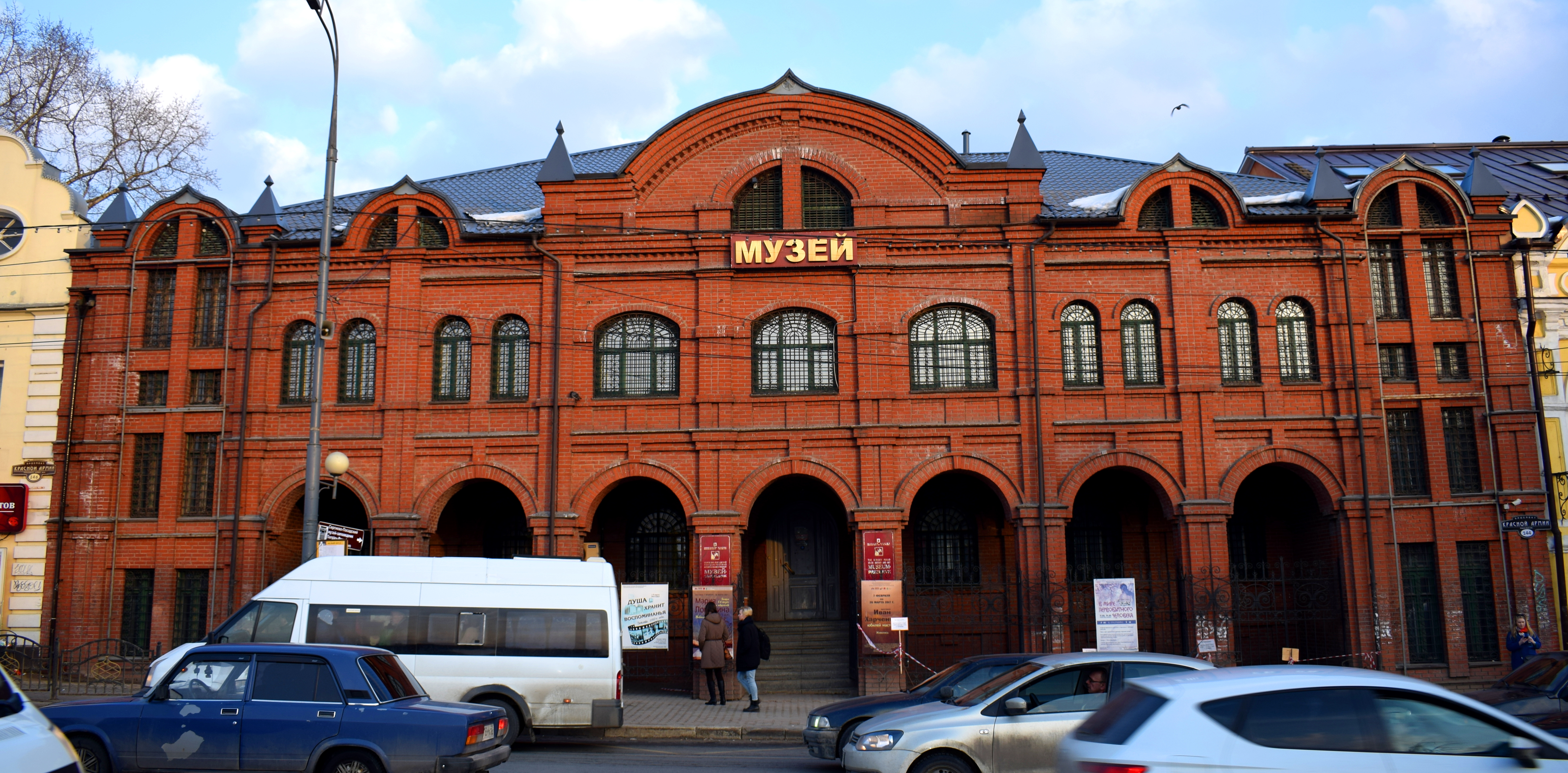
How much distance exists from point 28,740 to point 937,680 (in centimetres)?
978

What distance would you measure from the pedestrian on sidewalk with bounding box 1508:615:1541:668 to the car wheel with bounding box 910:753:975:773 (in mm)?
12941

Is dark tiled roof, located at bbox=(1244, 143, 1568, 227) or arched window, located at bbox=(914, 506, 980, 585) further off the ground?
dark tiled roof, located at bbox=(1244, 143, 1568, 227)

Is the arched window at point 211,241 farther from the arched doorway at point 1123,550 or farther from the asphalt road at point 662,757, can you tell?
the arched doorway at point 1123,550

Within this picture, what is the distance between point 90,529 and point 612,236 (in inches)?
474

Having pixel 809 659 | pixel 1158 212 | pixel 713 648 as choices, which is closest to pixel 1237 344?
pixel 1158 212

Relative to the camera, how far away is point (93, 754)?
1022cm

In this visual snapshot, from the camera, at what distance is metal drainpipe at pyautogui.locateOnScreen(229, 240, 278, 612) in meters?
21.8

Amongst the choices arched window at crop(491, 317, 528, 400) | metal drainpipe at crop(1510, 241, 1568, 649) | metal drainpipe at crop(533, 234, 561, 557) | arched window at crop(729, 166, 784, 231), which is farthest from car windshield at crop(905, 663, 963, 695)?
metal drainpipe at crop(1510, 241, 1568, 649)

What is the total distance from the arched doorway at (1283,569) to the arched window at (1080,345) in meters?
3.86

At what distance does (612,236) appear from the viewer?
22.5m

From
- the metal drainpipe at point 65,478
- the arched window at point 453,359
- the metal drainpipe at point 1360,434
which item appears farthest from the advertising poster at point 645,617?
the metal drainpipe at point 1360,434

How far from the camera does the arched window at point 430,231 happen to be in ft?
74.8

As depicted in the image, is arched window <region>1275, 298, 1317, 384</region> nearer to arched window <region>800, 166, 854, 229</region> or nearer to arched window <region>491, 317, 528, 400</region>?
arched window <region>800, 166, 854, 229</region>

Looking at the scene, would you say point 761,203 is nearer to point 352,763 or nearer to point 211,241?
point 211,241
